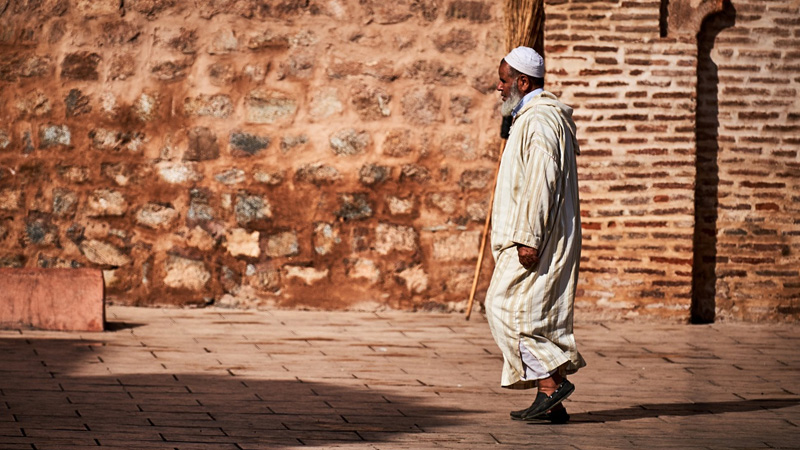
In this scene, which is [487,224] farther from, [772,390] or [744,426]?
[744,426]

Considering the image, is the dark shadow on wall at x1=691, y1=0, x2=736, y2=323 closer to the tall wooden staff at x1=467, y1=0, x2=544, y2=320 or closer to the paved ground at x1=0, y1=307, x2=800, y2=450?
the paved ground at x1=0, y1=307, x2=800, y2=450

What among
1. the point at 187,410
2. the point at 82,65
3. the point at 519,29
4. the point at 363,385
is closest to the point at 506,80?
the point at 363,385

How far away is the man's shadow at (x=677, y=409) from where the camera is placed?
4992 millimetres

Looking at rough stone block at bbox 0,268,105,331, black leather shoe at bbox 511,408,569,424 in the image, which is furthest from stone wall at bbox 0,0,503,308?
black leather shoe at bbox 511,408,569,424

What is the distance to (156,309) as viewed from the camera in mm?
7750

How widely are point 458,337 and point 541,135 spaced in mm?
2468

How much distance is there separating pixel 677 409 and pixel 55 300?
12.1 feet

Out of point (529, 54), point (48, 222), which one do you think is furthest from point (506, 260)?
point (48, 222)

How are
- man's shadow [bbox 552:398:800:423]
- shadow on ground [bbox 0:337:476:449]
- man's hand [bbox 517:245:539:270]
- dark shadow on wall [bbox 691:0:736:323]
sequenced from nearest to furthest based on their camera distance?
shadow on ground [bbox 0:337:476:449], man's hand [bbox 517:245:539:270], man's shadow [bbox 552:398:800:423], dark shadow on wall [bbox 691:0:736:323]

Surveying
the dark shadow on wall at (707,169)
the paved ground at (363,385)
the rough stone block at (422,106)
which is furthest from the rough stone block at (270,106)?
the dark shadow on wall at (707,169)

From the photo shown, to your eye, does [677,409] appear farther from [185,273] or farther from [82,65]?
[82,65]

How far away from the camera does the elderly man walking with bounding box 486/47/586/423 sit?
15.6ft

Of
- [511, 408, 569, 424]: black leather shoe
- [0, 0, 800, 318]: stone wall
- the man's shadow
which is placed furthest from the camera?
[0, 0, 800, 318]: stone wall

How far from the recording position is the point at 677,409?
5199 mm
